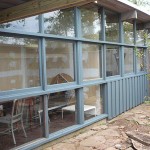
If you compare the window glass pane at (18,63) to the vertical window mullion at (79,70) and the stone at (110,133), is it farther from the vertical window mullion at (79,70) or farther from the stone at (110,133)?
the stone at (110,133)

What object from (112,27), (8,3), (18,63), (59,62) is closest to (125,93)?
(112,27)

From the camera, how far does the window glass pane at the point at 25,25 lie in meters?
3.42

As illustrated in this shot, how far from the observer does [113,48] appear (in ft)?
19.9

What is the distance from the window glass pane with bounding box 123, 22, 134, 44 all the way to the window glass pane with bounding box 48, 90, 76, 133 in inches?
116

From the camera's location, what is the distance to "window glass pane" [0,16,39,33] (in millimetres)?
3418

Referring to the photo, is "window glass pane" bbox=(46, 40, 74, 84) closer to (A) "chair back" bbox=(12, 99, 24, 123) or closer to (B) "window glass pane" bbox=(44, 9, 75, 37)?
A: (B) "window glass pane" bbox=(44, 9, 75, 37)

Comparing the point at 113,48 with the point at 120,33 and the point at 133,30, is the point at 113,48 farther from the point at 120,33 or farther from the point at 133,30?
the point at 133,30

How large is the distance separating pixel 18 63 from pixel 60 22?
4.18 feet

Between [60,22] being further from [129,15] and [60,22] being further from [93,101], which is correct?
[129,15]

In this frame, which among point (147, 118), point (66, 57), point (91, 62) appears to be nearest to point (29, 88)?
point (66, 57)

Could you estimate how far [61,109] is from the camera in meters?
4.63

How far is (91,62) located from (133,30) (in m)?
2.58

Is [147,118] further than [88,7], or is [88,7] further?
[147,118]

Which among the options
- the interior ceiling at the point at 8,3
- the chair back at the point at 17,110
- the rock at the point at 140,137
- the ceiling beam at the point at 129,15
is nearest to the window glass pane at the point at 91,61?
the ceiling beam at the point at 129,15
